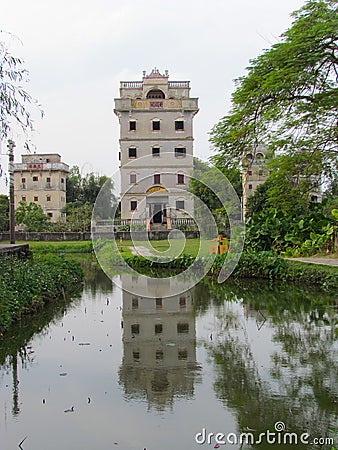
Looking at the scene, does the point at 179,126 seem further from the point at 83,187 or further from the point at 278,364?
the point at 278,364

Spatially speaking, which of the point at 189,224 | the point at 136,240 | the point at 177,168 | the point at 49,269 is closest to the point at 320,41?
the point at 49,269

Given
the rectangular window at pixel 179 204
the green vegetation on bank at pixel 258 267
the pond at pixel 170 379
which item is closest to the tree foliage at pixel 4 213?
the rectangular window at pixel 179 204

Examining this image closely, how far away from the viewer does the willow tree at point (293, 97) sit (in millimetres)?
13398

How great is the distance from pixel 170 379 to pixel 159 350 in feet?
4.33

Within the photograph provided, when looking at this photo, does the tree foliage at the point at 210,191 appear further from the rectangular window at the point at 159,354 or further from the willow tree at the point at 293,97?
the rectangular window at the point at 159,354

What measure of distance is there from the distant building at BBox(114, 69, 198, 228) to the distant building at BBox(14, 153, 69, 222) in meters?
15.9

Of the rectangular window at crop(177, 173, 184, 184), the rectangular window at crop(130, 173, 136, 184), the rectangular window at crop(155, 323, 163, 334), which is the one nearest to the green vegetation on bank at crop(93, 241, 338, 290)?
the rectangular window at crop(155, 323, 163, 334)

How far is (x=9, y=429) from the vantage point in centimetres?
467

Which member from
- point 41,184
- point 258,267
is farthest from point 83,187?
point 258,267

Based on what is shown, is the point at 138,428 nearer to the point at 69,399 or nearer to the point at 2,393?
the point at 69,399

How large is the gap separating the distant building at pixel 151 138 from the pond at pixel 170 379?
31847 mm

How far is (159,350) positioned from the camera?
729 cm

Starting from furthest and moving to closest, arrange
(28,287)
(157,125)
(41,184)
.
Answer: (41,184), (157,125), (28,287)

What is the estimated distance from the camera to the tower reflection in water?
5610 mm
